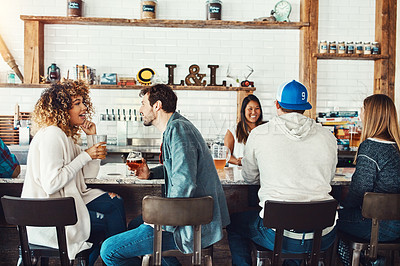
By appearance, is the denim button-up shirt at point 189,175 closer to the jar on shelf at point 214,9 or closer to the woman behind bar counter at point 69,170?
the woman behind bar counter at point 69,170

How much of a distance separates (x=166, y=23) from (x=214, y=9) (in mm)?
710

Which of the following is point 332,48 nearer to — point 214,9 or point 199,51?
point 214,9

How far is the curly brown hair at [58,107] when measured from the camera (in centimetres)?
231

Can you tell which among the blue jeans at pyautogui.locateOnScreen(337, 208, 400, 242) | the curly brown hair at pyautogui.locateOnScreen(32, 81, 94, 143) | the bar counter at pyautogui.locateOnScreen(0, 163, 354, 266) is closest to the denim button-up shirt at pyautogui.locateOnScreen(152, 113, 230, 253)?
the bar counter at pyautogui.locateOnScreen(0, 163, 354, 266)

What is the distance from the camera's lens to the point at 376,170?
2.29 meters

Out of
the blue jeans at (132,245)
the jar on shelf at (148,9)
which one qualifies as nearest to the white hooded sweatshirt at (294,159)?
the blue jeans at (132,245)

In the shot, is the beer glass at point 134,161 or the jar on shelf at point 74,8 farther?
the jar on shelf at point 74,8

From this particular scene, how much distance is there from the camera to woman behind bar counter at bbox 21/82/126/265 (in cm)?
210

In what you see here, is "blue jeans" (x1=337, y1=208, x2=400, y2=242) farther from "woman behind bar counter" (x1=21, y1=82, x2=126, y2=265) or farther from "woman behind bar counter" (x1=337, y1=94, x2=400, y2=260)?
"woman behind bar counter" (x1=21, y1=82, x2=126, y2=265)

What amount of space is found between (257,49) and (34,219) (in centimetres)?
459

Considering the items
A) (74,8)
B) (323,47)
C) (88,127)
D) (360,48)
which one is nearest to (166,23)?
(74,8)

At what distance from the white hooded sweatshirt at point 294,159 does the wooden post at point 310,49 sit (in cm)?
351

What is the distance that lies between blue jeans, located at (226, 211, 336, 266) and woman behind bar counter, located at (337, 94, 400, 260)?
226mm

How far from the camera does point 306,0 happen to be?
18.1 feet
